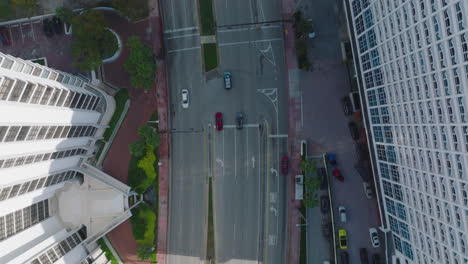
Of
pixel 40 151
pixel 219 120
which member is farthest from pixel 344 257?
pixel 40 151

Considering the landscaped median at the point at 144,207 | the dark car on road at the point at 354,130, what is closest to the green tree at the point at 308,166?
the dark car on road at the point at 354,130

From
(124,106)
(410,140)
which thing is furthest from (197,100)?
(410,140)

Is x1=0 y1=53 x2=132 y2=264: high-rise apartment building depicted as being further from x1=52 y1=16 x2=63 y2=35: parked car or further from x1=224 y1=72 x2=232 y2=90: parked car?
x1=224 y1=72 x2=232 y2=90: parked car

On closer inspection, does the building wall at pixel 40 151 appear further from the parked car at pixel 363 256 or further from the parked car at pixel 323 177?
the parked car at pixel 363 256

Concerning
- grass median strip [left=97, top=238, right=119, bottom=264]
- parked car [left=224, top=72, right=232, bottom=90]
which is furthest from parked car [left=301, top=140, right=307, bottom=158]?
grass median strip [left=97, top=238, right=119, bottom=264]

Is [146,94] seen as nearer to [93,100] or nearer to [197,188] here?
[93,100]

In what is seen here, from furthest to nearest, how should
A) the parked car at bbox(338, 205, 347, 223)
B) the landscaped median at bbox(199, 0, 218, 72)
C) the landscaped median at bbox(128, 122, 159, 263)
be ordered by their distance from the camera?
1. the landscaped median at bbox(199, 0, 218, 72)
2. the landscaped median at bbox(128, 122, 159, 263)
3. the parked car at bbox(338, 205, 347, 223)
